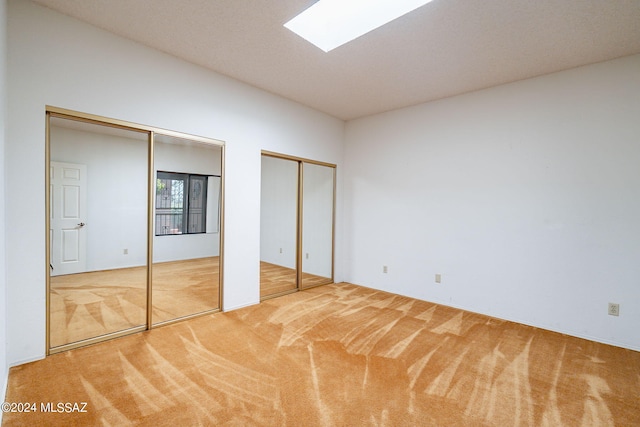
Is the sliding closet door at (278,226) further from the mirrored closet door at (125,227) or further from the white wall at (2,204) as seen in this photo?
the white wall at (2,204)

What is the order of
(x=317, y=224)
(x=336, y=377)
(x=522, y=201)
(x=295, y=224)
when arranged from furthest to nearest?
(x=317, y=224), (x=295, y=224), (x=522, y=201), (x=336, y=377)

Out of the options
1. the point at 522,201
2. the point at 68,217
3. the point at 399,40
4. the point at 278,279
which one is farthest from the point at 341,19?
the point at 278,279

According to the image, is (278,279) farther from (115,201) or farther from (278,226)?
(115,201)

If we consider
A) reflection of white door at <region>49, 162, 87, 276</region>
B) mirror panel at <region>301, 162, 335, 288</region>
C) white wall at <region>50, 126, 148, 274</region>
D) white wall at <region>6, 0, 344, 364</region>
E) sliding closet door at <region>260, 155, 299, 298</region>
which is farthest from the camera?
mirror panel at <region>301, 162, 335, 288</region>

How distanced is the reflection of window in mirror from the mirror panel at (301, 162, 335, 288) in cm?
152

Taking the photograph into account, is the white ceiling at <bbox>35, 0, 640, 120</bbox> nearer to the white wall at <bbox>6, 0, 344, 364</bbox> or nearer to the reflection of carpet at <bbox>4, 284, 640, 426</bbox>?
the white wall at <bbox>6, 0, 344, 364</bbox>

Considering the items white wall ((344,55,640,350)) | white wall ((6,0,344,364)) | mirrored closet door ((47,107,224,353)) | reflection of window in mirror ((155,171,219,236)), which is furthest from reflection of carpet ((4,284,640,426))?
reflection of window in mirror ((155,171,219,236))

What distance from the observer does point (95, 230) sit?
2918 mm

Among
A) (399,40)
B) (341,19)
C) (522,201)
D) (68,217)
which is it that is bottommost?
(68,217)

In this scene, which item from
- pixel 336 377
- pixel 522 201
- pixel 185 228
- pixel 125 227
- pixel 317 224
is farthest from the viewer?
pixel 317 224

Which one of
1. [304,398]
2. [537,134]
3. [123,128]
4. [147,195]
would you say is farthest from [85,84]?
[537,134]

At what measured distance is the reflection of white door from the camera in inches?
100.0

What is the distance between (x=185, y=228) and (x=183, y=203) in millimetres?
314

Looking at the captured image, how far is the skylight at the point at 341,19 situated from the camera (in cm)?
242
